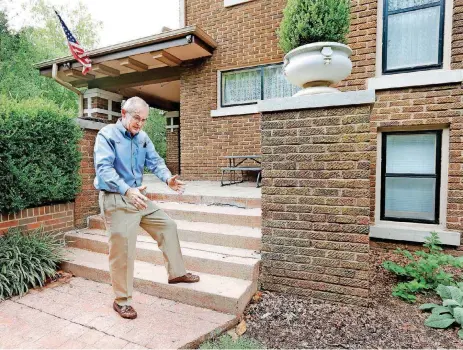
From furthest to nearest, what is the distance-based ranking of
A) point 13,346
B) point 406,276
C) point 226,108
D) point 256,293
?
point 226,108 < point 406,276 < point 256,293 < point 13,346

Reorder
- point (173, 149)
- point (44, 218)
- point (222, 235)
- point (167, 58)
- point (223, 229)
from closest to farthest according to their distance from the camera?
point (222, 235)
point (223, 229)
point (44, 218)
point (167, 58)
point (173, 149)

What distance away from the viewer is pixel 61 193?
12.4 feet

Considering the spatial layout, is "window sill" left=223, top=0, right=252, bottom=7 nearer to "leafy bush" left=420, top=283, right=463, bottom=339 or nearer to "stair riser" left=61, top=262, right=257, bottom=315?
"stair riser" left=61, top=262, right=257, bottom=315

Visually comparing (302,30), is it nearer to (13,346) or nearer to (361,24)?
(361,24)

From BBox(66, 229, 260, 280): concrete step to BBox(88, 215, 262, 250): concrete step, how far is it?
67 millimetres

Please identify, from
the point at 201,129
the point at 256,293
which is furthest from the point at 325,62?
the point at 201,129

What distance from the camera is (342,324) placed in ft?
7.82

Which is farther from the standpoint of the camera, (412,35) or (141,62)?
(141,62)

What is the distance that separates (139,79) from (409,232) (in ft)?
23.0

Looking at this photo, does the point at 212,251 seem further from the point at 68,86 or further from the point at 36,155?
the point at 68,86

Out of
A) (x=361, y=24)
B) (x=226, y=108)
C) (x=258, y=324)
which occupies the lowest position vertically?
(x=258, y=324)

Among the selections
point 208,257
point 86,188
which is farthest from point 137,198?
point 86,188

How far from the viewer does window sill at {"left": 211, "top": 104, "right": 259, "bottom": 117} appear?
6.24 metres

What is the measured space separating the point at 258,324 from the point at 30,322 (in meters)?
1.86
